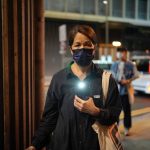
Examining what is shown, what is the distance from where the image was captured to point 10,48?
352 cm

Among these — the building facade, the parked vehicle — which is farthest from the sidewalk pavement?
the building facade

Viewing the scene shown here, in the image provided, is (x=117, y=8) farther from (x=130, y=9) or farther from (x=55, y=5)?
(x=55, y=5)

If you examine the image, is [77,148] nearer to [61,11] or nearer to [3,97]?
[3,97]

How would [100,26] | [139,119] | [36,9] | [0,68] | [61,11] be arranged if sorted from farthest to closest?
[100,26], [61,11], [139,119], [36,9], [0,68]

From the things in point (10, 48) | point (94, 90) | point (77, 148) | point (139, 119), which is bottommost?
point (139, 119)

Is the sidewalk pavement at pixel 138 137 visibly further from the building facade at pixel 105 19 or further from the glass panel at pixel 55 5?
the glass panel at pixel 55 5

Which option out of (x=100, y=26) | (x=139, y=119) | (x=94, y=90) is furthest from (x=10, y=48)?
(x=100, y=26)

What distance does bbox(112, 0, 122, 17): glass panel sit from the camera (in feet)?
117

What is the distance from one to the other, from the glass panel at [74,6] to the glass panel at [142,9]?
8784mm

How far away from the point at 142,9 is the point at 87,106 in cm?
3756

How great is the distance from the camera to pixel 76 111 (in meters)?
2.52

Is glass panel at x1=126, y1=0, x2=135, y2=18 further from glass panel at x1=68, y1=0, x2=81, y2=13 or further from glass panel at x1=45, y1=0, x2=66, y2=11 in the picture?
glass panel at x1=45, y1=0, x2=66, y2=11

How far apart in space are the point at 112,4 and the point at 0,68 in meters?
33.4

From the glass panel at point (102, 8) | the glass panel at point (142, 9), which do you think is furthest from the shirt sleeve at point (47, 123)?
the glass panel at point (142, 9)
